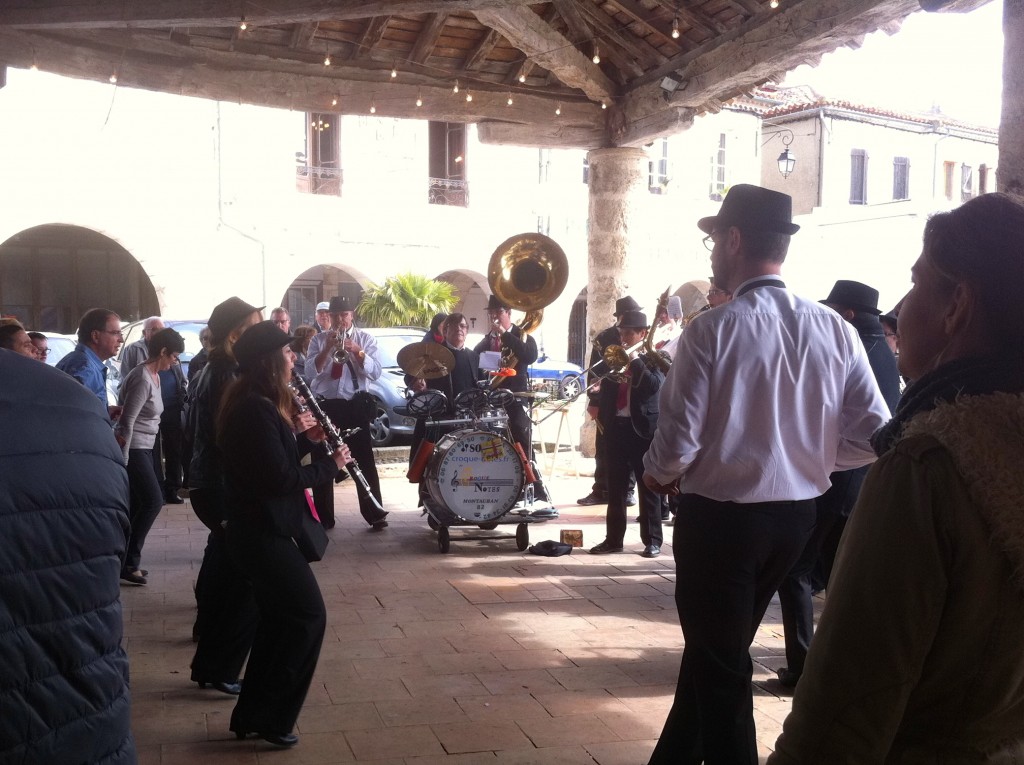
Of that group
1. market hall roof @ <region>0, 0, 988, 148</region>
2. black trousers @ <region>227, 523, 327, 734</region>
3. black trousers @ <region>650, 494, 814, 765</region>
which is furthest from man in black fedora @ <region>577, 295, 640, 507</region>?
black trousers @ <region>650, 494, 814, 765</region>

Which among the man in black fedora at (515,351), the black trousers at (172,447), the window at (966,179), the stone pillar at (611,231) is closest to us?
the man in black fedora at (515,351)

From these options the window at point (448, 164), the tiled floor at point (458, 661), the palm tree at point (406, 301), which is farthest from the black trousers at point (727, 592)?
the window at point (448, 164)

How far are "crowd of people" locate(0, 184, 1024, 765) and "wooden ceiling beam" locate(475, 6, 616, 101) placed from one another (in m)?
2.71

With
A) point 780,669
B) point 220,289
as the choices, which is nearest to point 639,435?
point 780,669

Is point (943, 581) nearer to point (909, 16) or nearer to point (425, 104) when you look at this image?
point (909, 16)

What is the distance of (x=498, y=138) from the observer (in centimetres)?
1065

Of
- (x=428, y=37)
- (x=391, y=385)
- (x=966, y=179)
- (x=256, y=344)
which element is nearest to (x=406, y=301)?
(x=391, y=385)

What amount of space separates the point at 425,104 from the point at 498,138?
0.92m

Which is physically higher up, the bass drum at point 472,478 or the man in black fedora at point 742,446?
the man in black fedora at point 742,446

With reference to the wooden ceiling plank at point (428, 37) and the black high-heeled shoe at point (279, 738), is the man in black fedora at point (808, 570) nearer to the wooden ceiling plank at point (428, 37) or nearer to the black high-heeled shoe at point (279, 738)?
the black high-heeled shoe at point (279, 738)

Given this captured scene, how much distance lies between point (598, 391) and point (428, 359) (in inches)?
65.9

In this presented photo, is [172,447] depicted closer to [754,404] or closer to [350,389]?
[350,389]

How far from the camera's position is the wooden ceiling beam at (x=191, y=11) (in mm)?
7297

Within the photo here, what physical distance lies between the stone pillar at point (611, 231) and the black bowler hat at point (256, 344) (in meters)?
7.30
